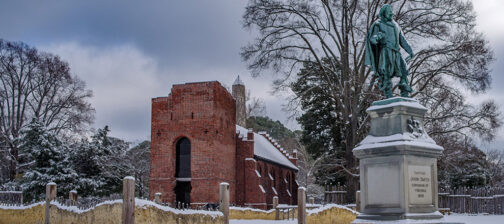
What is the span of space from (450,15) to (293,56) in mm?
8405

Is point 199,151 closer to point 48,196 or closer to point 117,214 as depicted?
point 48,196

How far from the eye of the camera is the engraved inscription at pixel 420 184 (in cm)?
908

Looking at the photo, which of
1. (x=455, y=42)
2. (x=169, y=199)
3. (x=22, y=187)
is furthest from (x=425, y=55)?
(x=22, y=187)

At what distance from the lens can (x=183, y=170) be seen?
30.0 meters

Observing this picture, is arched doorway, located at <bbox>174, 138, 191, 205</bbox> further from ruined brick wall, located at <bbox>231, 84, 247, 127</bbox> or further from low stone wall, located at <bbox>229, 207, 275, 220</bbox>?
ruined brick wall, located at <bbox>231, 84, 247, 127</bbox>

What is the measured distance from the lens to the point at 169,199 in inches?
1158

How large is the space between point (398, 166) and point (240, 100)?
168 feet

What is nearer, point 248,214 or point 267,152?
point 248,214

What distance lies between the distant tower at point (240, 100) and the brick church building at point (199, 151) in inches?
973

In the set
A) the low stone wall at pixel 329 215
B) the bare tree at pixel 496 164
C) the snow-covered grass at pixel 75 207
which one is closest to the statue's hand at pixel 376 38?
the snow-covered grass at pixel 75 207

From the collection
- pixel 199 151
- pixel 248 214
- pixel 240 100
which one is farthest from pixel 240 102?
pixel 248 214

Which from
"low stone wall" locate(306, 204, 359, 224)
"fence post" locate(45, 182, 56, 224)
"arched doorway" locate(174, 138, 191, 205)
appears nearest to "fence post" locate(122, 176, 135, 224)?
"fence post" locate(45, 182, 56, 224)

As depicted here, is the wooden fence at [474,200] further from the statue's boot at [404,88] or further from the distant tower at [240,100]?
the distant tower at [240,100]

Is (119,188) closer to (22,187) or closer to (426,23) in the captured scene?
(22,187)
